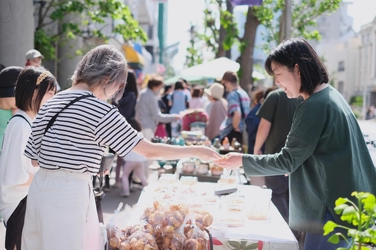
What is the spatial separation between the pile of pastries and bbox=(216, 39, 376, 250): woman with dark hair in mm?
586

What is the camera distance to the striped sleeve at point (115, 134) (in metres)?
2.79

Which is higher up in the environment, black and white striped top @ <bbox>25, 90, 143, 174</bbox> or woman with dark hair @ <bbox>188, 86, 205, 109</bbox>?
black and white striped top @ <bbox>25, 90, 143, 174</bbox>

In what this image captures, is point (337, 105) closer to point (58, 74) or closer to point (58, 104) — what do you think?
point (58, 104)

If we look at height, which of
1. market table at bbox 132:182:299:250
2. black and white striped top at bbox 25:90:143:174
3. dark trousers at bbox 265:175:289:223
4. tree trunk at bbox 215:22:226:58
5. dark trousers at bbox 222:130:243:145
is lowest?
dark trousers at bbox 265:175:289:223

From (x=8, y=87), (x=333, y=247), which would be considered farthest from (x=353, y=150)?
(x=8, y=87)

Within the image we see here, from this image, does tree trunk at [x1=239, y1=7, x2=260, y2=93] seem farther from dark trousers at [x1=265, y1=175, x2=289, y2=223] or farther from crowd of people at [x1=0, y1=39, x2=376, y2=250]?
crowd of people at [x1=0, y1=39, x2=376, y2=250]

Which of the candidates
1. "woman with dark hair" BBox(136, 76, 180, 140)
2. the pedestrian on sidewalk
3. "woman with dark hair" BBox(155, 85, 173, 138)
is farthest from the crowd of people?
"woman with dark hair" BBox(155, 85, 173, 138)

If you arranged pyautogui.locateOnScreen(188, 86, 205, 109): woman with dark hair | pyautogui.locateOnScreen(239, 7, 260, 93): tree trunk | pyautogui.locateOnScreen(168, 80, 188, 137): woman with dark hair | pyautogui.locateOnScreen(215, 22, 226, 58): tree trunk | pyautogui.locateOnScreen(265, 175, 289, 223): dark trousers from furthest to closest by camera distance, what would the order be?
pyautogui.locateOnScreen(215, 22, 226, 58): tree trunk, pyautogui.locateOnScreen(188, 86, 205, 109): woman with dark hair, pyautogui.locateOnScreen(168, 80, 188, 137): woman with dark hair, pyautogui.locateOnScreen(239, 7, 260, 93): tree trunk, pyautogui.locateOnScreen(265, 175, 289, 223): dark trousers

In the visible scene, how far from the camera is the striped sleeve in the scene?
2.79 meters

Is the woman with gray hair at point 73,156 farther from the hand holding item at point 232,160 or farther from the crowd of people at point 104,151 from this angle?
the hand holding item at point 232,160

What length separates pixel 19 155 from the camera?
11.9ft

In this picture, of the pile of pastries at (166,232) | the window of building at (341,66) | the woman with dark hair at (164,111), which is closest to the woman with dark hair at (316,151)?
the pile of pastries at (166,232)

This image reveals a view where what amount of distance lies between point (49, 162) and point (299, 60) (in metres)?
1.62

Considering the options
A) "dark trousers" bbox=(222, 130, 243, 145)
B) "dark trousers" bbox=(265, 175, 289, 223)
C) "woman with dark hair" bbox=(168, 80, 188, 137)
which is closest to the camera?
"dark trousers" bbox=(265, 175, 289, 223)
